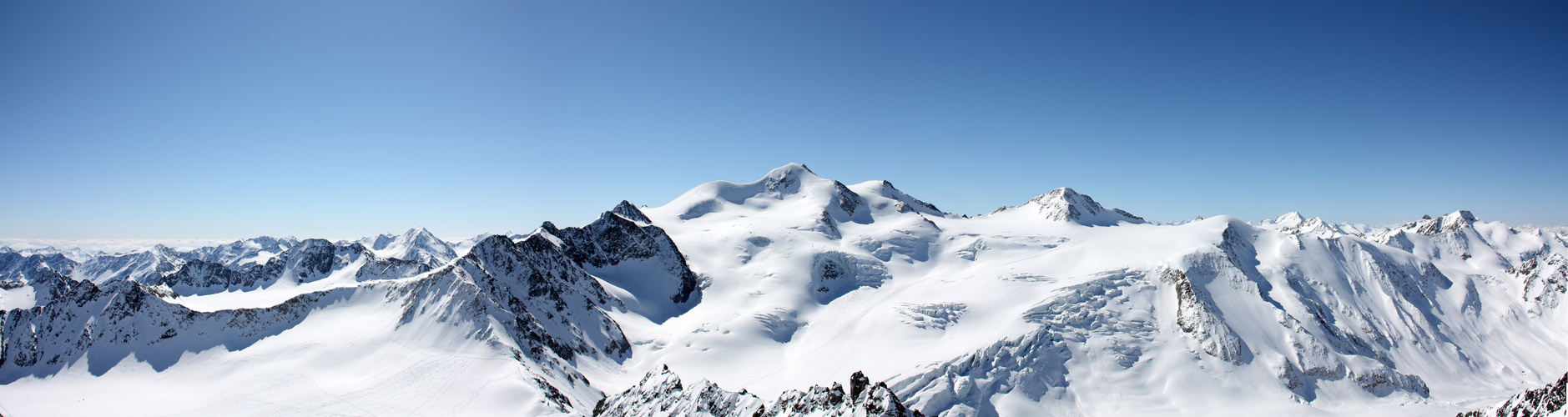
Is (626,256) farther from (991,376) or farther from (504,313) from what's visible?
(991,376)

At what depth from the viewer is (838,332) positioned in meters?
101

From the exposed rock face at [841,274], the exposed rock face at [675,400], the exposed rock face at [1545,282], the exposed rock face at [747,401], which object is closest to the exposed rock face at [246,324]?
the exposed rock face at [675,400]

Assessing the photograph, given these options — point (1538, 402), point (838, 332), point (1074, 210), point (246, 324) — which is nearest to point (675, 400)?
point (838, 332)

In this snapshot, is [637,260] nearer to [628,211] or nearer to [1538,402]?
[628,211]

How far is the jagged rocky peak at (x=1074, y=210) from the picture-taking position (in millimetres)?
165250

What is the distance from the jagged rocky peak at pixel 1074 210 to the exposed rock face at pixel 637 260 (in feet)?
366

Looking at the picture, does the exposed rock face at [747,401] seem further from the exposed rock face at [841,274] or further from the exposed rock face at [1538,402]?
the exposed rock face at [841,274]

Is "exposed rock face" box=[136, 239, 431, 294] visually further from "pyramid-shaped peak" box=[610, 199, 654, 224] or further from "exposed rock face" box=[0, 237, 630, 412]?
"exposed rock face" box=[0, 237, 630, 412]

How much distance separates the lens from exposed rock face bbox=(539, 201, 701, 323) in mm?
118688

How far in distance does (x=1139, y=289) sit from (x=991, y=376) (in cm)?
4404

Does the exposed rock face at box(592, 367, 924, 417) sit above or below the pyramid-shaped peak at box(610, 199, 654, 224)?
below

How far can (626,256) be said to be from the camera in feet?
424

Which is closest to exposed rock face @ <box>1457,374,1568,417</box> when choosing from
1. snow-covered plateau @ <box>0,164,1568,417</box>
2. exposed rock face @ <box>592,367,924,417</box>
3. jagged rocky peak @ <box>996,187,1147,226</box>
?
snow-covered plateau @ <box>0,164,1568,417</box>

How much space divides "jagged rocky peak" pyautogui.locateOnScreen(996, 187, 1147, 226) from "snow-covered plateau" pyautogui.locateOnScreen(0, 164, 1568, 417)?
487cm
